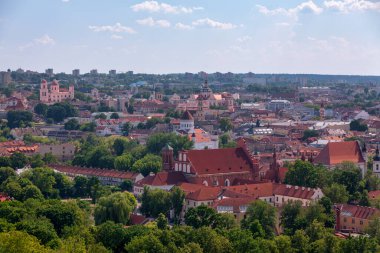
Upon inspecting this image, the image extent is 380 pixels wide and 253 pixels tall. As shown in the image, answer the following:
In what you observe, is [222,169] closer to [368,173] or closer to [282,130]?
[368,173]

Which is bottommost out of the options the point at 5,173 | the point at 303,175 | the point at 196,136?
the point at 5,173

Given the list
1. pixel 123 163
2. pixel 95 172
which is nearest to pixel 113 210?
pixel 95 172

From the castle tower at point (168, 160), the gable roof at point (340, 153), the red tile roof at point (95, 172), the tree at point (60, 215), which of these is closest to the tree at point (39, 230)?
the tree at point (60, 215)

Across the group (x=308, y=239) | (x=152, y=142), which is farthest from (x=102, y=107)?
(x=308, y=239)

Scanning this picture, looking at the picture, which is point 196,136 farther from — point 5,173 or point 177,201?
point 177,201

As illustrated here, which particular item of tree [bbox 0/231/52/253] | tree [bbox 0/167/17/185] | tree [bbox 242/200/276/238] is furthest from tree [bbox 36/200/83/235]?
tree [bbox 0/167/17/185]
